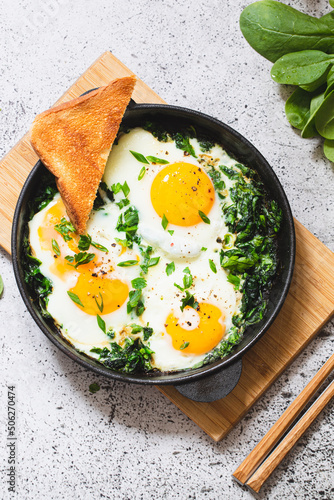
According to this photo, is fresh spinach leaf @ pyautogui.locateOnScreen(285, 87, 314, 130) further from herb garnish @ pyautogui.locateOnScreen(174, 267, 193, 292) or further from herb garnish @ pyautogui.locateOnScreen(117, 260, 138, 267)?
herb garnish @ pyautogui.locateOnScreen(117, 260, 138, 267)

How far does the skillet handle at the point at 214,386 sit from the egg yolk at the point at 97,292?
60cm

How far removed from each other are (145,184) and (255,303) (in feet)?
3.16

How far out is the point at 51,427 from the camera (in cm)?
302

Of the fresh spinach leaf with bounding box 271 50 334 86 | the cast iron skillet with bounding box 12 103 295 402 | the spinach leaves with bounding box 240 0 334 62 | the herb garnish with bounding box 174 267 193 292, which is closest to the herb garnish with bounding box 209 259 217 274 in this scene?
the herb garnish with bounding box 174 267 193 292

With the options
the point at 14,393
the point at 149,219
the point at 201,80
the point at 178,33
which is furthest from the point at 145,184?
the point at 14,393

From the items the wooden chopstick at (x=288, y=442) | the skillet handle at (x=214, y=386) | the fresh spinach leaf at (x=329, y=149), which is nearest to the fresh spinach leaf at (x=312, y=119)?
the fresh spinach leaf at (x=329, y=149)

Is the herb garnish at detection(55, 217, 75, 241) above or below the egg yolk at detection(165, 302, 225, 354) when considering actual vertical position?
above

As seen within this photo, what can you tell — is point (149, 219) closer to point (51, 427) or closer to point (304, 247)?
point (304, 247)

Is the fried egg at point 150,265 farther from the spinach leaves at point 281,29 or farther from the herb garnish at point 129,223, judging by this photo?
the spinach leaves at point 281,29

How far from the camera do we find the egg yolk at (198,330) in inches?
106

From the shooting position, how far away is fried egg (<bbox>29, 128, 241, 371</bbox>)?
2.71 meters

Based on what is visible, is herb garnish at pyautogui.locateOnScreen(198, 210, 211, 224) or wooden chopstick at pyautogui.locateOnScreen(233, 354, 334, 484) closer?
herb garnish at pyautogui.locateOnScreen(198, 210, 211, 224)

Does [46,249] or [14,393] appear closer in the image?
[46,249]

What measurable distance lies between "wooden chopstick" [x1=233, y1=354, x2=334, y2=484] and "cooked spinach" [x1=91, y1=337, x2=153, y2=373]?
847 mm
